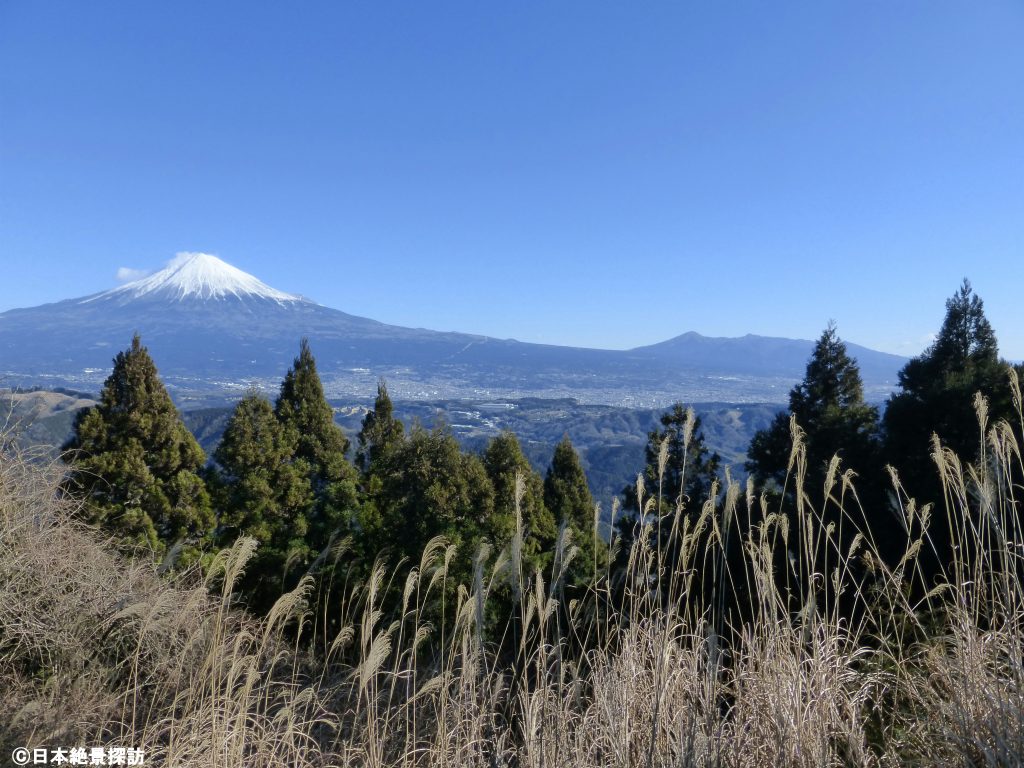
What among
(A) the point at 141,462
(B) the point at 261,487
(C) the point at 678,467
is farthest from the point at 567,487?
(A) the point at 141,462

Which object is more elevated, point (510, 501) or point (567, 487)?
point (510, 501)

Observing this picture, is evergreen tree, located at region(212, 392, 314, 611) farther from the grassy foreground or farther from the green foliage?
the grassy foreground

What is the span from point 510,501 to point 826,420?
6558 millimetres

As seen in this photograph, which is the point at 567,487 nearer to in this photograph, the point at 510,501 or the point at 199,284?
the point at 510,501

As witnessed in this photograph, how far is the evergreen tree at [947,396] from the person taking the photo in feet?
30.8

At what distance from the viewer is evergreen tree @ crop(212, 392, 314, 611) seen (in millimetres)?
11281

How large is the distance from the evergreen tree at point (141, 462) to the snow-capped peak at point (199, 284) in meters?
123

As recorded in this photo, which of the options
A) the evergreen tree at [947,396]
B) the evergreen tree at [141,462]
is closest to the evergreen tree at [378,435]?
the evergreen tree at [141,462]

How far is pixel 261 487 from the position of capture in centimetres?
1163

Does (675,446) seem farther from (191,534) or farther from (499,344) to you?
(499,344)

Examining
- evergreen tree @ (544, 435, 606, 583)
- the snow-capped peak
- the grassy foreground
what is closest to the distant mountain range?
the snow-capped peak

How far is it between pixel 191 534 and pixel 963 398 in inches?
523

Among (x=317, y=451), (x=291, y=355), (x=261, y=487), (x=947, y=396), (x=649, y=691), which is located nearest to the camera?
(x=649, y=691)

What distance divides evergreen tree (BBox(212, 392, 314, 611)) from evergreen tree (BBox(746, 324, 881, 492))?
9.00 meters
